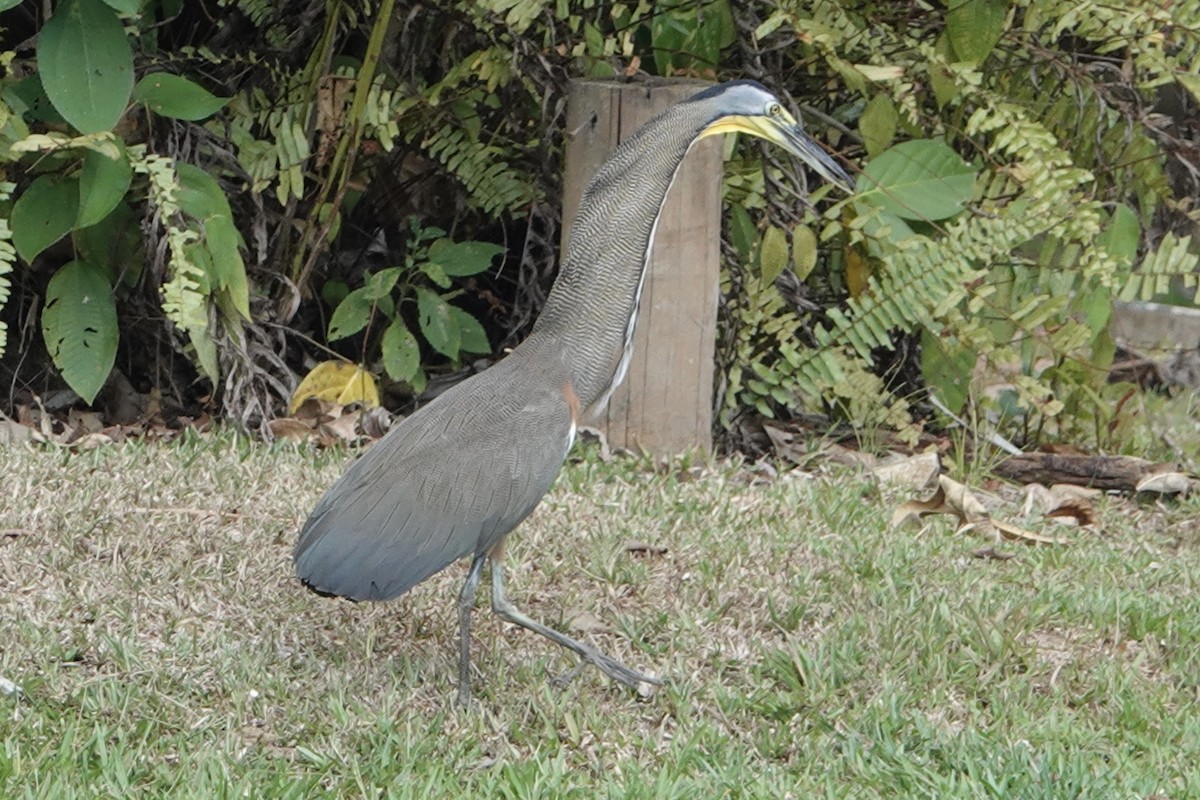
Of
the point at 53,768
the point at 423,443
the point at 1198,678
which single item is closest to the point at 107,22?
the point at 423,443

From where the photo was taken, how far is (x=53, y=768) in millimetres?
Answer: 3410

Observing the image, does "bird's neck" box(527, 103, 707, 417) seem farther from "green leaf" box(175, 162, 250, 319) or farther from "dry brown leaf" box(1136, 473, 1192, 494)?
"dry brown leaf" box(1136, 473, 1192, 494)

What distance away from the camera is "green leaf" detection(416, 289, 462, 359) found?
632 cm

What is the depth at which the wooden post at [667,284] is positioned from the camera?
19.0 feet

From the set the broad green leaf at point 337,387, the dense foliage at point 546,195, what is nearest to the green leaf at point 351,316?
the dense foliage at point 546,195

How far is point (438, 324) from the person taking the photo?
20.8 ft

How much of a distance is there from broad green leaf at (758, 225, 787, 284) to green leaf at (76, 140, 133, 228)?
7.49ft

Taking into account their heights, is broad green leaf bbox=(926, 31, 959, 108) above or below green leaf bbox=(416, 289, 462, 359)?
above

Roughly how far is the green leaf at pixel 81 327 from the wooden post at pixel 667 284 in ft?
5.50

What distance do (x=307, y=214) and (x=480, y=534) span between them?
3006mm

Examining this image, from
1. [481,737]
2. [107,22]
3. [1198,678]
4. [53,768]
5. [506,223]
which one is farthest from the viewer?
[506,223]

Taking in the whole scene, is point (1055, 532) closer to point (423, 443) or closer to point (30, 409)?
point (423, 443)

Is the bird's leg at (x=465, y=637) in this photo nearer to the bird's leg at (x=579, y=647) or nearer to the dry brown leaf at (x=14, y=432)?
the bird's leg at (x=579, y=647)

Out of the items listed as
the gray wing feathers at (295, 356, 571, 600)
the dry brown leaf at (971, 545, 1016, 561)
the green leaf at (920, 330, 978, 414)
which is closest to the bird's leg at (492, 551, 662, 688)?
the gray wing feathers at (295, 356, 571, 600)
